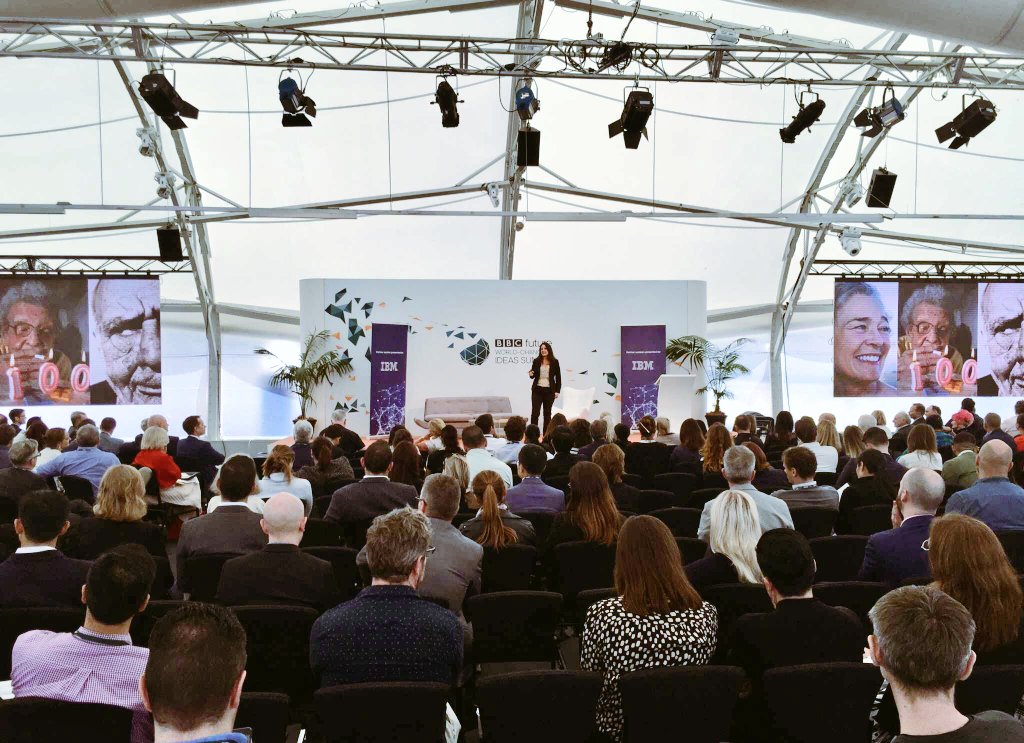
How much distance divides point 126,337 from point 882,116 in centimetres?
1174

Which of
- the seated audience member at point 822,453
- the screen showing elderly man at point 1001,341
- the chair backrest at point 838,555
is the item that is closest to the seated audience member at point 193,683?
the chair backrest at point 838,555

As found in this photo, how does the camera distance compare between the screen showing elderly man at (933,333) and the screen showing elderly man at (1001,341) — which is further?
the screen showing elderly man at (1001,341)

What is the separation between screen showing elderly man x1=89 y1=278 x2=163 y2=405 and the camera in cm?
1480

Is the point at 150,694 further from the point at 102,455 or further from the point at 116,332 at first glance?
the point at 116,332

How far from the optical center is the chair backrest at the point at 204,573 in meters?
4.37

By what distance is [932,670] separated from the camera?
77.7 inches

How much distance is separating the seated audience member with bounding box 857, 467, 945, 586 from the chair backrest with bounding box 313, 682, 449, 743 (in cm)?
248

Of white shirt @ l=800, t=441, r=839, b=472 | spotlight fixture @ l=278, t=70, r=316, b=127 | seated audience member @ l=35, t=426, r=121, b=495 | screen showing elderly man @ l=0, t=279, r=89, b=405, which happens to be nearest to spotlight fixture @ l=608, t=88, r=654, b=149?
spotlight fixture @ l=278, t=70, r=316, b=127

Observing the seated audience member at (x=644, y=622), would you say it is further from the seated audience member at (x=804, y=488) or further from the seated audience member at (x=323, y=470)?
the seated audience member at (x=323, y=470)

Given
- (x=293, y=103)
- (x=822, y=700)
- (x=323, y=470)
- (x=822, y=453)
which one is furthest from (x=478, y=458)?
(x=293, y=103)

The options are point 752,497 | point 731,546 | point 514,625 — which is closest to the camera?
point 514,625

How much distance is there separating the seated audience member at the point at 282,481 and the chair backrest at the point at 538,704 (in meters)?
3.65

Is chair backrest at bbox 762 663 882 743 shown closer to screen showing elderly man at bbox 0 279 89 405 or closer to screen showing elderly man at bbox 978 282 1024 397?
screen showing elderly man at bbox 0 279 89 405

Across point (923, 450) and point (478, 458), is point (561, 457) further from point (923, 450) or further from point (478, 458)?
point (923, 450)
